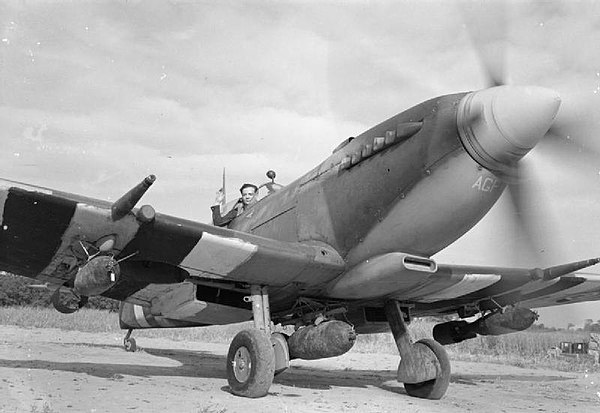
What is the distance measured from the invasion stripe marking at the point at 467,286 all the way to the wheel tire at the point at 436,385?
0.82 meters

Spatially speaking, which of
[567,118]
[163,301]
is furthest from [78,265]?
[567,118]

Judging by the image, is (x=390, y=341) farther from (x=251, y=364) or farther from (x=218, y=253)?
(x=218, y=253)

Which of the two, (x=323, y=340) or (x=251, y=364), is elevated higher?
(x=323, y=340)

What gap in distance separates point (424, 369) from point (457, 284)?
126 cm

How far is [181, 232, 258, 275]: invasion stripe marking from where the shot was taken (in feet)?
21.0

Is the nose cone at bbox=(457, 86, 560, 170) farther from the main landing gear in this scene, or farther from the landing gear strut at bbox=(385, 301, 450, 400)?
the main landing gear

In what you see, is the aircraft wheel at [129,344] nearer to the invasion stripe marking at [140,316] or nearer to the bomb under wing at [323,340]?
the invasion stripe marking at [140,316]

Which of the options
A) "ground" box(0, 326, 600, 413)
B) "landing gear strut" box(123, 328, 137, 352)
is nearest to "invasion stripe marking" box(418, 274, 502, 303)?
"ground" box(0, 326, 600, 413)

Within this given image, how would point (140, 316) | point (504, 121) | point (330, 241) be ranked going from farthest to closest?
point (140, 316) → point (330, 241) → point (504, 121)

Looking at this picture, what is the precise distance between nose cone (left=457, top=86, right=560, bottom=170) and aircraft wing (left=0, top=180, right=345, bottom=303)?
7.25ft

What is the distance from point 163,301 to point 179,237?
102 inches

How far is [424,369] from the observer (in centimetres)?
730

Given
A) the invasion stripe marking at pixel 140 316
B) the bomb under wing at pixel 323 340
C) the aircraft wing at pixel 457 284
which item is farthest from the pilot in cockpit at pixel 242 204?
the bomb under wing at pixel 323 340

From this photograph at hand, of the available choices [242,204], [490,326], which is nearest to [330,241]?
[242,204]
